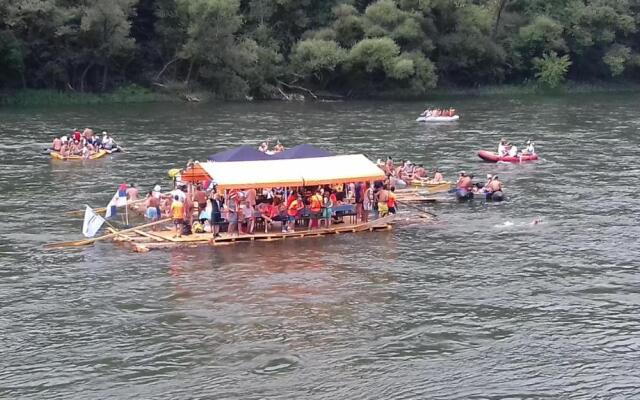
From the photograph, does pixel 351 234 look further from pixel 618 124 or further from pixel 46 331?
pixel 618 124

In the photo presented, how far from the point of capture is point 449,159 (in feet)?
164

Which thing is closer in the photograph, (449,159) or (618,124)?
(449,159)

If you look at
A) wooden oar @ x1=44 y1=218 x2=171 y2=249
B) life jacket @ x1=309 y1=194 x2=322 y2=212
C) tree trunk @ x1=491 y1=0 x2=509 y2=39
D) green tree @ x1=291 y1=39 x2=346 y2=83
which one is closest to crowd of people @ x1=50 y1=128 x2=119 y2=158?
wooden oar @ x1=44 y1=218 x2=171 y2=249

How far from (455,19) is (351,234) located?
202ft

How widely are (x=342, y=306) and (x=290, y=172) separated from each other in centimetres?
849

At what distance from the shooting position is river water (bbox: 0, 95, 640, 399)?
21.0m

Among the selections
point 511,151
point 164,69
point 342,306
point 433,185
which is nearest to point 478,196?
point 433,185

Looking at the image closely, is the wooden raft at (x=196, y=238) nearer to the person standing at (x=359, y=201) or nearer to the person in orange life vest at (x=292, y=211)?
the person in orange life vest at (x=292, y=211)

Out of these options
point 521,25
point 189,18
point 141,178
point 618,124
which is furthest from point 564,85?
point 141,178

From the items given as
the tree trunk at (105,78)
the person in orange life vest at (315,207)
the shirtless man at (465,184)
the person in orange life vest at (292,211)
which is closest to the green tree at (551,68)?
the tree trunk at (105,78)

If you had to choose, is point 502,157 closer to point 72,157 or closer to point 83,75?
point 72,157

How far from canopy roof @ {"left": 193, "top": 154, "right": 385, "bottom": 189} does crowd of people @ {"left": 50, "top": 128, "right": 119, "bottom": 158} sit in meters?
16.2

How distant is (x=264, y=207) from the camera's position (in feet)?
107

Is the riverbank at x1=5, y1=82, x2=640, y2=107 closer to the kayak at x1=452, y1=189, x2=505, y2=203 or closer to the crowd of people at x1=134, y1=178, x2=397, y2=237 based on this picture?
the crowd of people at x1=134, y1=178, x2=397, y2=237
